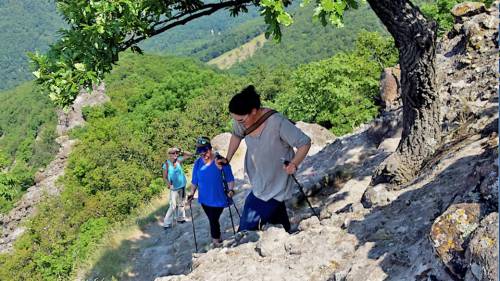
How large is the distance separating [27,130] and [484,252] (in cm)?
12902

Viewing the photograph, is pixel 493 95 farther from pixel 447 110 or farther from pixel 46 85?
pixel 46 85

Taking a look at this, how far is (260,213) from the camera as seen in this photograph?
6109 millimetres

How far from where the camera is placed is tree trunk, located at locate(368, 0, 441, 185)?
6047mm

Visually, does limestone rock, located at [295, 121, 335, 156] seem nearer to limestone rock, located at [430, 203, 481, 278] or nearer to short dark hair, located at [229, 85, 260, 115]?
short dark hair, located at [229, 85, 260, 115]

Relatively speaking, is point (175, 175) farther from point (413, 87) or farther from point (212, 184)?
point (413, 87)

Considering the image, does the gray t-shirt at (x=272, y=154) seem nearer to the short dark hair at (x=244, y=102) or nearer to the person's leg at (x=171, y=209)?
the short dark hair at (x=244, y=102)

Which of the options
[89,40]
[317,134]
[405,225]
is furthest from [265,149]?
[317,134]

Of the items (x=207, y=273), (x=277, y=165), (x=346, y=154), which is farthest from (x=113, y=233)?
(x=277, y=165)

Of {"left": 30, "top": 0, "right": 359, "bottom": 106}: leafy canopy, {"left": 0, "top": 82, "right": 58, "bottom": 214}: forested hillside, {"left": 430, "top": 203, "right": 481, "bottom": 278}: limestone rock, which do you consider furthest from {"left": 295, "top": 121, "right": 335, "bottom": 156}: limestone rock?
{"left": 0, "top": 82, "right": 58, "bottom": 214}: forested hillside

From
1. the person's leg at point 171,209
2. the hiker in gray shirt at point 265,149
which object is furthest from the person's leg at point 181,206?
the hiker in gray shirt at point 265,149

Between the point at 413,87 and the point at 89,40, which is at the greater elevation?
the point at 89,40

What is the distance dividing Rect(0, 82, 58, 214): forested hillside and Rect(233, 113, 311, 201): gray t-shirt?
62226 mm

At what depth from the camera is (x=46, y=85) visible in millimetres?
5859

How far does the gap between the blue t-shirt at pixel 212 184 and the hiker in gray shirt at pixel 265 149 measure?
113 cm
